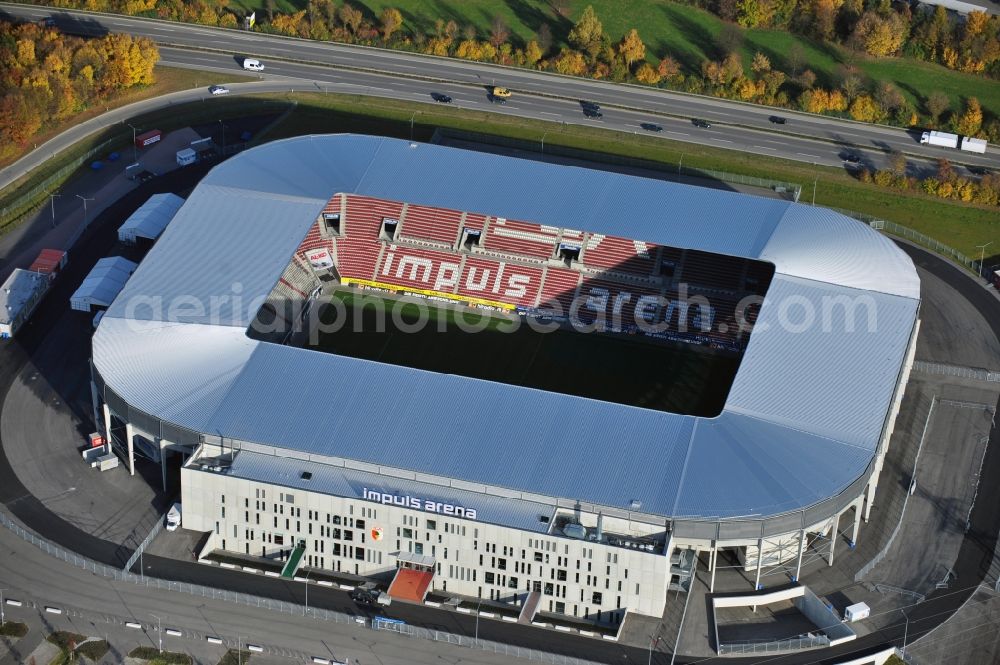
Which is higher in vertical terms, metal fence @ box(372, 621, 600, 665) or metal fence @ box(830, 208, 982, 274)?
metal fence @ box(830, 208, 982, 274)

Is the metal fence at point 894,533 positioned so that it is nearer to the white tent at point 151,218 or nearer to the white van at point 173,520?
the white van at point 173,520

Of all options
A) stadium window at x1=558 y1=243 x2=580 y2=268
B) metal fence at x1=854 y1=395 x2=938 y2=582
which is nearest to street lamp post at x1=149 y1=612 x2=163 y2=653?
metal fence at x1=854 y1=395 x2=938 y2=582

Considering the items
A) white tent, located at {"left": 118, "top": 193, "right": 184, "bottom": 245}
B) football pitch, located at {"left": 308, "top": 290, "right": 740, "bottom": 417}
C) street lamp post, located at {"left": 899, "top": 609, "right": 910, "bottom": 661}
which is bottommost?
street lamp post, located at {"left": 899, "top": 609, "right": 910, "bottom": 661}

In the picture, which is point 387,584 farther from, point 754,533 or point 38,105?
point 38,105

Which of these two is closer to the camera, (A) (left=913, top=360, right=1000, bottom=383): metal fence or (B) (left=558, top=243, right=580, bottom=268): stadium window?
(A) (left=913, top=360, right=1000, bottom=383): metal fence

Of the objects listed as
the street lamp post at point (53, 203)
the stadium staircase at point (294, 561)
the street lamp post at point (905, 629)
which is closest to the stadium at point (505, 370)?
the stadium staircase at point (294, 561)

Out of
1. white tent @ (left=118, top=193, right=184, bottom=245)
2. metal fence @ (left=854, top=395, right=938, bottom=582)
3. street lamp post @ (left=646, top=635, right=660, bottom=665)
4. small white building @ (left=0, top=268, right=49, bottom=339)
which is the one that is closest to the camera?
street lamp post @ (left=646, top=635, right=660, bottom=665)

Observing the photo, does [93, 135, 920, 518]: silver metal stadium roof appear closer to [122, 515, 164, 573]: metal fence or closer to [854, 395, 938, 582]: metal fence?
[854, 395, 938, 582]: metal fence

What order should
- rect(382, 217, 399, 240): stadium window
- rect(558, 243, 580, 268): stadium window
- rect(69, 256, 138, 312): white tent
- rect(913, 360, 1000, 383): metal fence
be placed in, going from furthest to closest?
1. rect(382, 217, 399, 240): stadium window
2. rect(558, 243, 580, 268): stadium window
3. rect(69, 256, 138, 312): white tent
4. rect(913, 360, 1000, 383): metal fence
